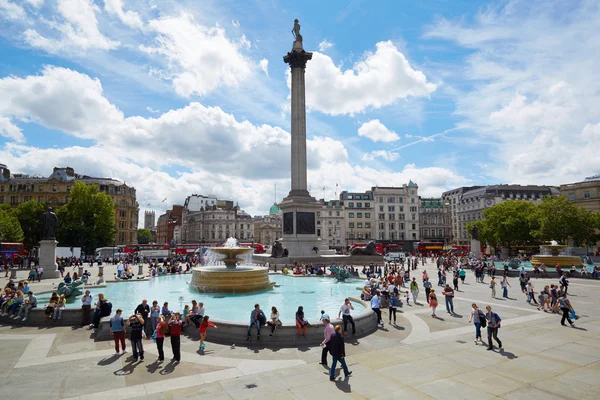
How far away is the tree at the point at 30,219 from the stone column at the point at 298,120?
166 feet

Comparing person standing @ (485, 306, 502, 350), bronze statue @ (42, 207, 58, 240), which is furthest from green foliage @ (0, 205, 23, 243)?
person standing @ (485, 306, 502, 350)

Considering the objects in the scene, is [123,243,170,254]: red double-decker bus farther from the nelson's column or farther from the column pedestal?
the nelson's column

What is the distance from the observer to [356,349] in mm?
11328

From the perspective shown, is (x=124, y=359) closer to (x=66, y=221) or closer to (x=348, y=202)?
(x=66, y=221)

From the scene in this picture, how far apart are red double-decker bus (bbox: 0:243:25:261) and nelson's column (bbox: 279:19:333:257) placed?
3444 cm

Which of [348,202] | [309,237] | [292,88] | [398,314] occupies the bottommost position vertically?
[398,314]

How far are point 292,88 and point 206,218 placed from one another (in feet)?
253

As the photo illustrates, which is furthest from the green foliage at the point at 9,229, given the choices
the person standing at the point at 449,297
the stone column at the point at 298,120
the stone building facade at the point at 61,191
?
the person standing at the point at 449,297

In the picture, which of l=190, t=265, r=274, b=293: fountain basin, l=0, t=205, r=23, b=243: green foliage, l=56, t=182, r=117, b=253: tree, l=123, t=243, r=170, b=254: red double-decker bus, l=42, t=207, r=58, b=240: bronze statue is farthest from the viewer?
l=56, t=182, r=117, b=253: tree

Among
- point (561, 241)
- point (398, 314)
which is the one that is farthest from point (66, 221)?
point (561, 241)

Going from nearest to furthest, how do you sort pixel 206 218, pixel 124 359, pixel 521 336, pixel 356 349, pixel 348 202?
pixel 124 359 < pixel 356 349 < pixel 521 336 < pixel 348 202 < pixel 206 218

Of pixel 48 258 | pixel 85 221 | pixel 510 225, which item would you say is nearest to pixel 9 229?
pixel 85 221

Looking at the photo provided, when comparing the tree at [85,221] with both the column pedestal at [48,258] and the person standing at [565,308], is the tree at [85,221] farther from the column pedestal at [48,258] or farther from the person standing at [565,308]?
the person standing at [565,308]

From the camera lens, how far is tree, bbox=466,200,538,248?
58438 mm
